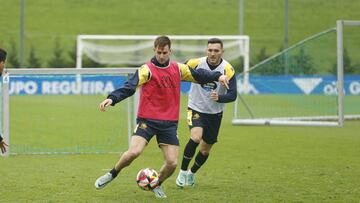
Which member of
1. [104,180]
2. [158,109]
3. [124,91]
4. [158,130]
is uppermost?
[124,91]

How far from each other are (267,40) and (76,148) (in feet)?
151

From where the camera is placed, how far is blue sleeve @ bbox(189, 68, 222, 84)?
1059cm

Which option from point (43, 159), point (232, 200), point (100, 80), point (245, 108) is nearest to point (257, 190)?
point (232, 200)

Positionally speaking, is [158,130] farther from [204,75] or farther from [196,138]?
[196,138]

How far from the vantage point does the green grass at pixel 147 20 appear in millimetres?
61000

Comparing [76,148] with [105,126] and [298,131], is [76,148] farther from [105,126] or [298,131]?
[298,131]

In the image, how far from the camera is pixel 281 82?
2667 centimetres

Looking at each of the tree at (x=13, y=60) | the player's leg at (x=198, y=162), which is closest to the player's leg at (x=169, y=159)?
the player's leg at (x=198, y=162)

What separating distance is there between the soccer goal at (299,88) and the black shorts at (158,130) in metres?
12.6

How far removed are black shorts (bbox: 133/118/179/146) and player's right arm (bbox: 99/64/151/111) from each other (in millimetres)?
467

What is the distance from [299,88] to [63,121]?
756 cm

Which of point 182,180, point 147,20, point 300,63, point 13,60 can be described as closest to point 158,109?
point 182,180

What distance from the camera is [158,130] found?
1037 centimetres

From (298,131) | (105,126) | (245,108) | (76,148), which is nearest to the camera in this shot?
(76,148)
